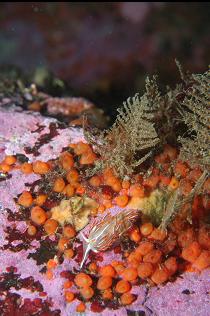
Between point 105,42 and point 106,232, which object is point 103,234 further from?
point 105,42

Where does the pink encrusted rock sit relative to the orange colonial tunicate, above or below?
below

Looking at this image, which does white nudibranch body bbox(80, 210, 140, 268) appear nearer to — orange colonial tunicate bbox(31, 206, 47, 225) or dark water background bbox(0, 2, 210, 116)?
orange colonial tunicate bbox(31, 206, 47, 225)

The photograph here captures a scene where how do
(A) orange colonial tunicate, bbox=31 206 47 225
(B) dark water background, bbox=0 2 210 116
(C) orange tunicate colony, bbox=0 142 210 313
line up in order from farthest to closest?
(B) dark water background, bbox=0 2 210 116 < (A) orange colonial tunicate, bbox=31 206 47 225 < (C) orange tunicate colony, bbox=0 142 210 313

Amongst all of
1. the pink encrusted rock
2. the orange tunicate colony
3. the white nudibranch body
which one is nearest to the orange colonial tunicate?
the orange tunicate colony

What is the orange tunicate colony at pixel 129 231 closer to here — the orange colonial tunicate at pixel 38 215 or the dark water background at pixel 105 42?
the orange colonial tunicate at pixel 38 215

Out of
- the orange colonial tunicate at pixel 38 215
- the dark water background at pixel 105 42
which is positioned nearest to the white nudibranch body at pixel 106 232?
the orange colonial tunicate at pixel 38 215

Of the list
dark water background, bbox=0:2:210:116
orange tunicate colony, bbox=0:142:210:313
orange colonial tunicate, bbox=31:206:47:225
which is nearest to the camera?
orange tunicate colony, bbox=0:142:210:313
